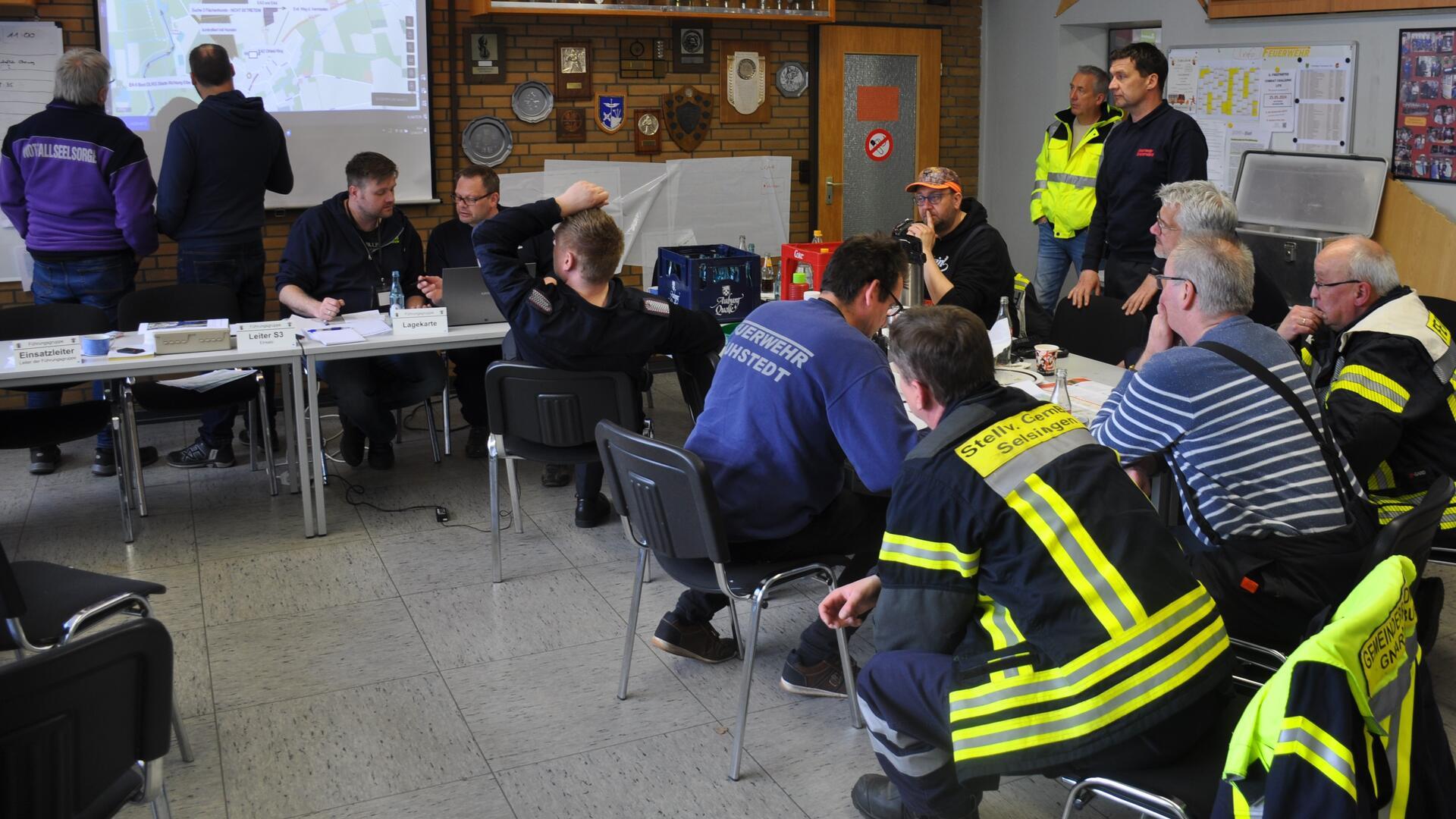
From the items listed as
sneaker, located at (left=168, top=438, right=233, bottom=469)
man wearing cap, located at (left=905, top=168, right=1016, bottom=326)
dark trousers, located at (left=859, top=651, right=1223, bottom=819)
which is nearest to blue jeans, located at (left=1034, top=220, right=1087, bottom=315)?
man wearing cap, located at (left=905, top=168, right=1016, bottom=326)

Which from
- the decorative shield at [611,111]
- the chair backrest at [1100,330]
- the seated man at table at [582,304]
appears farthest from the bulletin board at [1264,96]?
the seated man at table at [582,304]

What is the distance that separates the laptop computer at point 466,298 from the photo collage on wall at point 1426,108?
4.11 metres

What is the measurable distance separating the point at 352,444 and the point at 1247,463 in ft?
12.1

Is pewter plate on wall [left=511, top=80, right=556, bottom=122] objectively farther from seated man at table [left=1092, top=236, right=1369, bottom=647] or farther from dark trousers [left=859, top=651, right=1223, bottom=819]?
dark trousers [left=859, top=651, right=1223, bottom=819]

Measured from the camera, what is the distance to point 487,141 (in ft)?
21.4

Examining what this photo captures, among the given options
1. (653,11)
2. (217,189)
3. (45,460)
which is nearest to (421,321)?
(217,189)

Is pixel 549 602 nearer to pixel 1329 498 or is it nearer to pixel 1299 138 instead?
pixel 1329 498

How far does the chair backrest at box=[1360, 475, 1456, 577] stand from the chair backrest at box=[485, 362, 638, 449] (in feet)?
6.59

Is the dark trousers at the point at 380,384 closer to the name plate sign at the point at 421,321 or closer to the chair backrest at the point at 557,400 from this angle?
the name plate sign at the point at 421,321

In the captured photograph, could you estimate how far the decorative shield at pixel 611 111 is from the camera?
6.75 metres

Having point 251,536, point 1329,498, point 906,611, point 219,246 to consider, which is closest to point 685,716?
point 906,611

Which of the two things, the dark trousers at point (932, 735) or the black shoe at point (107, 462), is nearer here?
the dark trousers at point (932, 735)

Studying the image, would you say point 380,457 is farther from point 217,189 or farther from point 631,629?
point 631,629

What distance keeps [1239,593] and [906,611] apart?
0.87m
